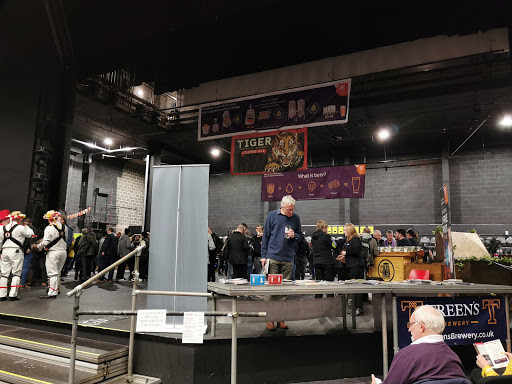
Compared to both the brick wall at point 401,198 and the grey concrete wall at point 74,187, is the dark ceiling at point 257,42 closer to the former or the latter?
the brick wall at point 401,198

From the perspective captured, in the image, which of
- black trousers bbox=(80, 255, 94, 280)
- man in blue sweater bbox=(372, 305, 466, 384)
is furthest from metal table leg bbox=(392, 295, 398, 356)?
black trousers bbox=(80, 255, 94, 280)

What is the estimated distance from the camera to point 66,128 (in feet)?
29.1

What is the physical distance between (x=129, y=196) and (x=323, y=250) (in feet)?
48.7

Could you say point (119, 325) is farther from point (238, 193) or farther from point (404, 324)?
point (238, 193)

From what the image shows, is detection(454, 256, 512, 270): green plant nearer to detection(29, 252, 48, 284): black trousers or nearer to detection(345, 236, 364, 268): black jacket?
detection(345, 236, 364, 268): black jacket

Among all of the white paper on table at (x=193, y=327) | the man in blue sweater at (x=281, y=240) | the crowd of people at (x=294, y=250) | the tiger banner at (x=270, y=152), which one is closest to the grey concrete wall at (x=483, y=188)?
the crowd of people at (x=294, y=250)

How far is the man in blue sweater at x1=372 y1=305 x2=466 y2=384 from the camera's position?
1841 millimetres

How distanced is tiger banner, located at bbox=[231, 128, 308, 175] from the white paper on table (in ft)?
19.0

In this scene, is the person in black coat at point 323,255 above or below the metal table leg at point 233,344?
above

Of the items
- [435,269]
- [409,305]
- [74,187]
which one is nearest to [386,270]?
[435,269]

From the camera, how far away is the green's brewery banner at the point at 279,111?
7.47 metres

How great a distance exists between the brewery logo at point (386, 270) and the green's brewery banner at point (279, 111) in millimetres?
3027

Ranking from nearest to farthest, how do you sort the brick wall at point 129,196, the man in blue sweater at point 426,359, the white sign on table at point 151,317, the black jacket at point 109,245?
the man in blue sweater at point 426,359, the white sign on table at point 151,317, the black jacket at point 109,245, the brick wall at point 129,196

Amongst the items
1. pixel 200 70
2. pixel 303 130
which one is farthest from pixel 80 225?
pixel 303 130
